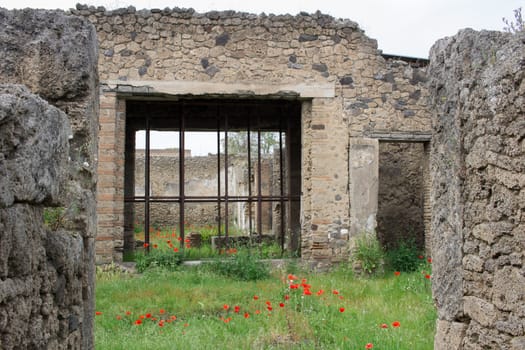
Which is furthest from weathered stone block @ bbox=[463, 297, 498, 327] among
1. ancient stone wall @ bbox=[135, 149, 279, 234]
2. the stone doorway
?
ancient stone wall @ bbox=[135, 149, 279, 234]

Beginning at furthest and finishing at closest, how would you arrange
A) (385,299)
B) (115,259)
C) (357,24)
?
(357,24) → (115,259) → (385,299)

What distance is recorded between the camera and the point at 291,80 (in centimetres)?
876

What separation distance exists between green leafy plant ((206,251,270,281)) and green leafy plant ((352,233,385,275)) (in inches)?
51.0

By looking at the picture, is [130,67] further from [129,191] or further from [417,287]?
[417,287]

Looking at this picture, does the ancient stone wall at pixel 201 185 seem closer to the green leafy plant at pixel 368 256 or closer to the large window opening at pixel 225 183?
the large window opening at pixel 225 183

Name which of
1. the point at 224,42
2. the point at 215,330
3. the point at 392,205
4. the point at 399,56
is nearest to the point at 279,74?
the point at 224,42

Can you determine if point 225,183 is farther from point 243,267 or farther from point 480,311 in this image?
point 480,311

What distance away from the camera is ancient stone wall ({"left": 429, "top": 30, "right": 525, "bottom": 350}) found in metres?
2.91

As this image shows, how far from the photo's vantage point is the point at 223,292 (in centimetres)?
671

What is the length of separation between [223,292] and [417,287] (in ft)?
7.34

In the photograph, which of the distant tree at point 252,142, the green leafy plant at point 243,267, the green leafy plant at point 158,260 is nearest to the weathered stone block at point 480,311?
the green leafy plant at point 243,267

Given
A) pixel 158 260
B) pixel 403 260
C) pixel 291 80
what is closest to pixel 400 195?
pixel 403 260

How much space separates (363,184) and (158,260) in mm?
3212

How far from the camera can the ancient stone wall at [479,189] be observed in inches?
114
